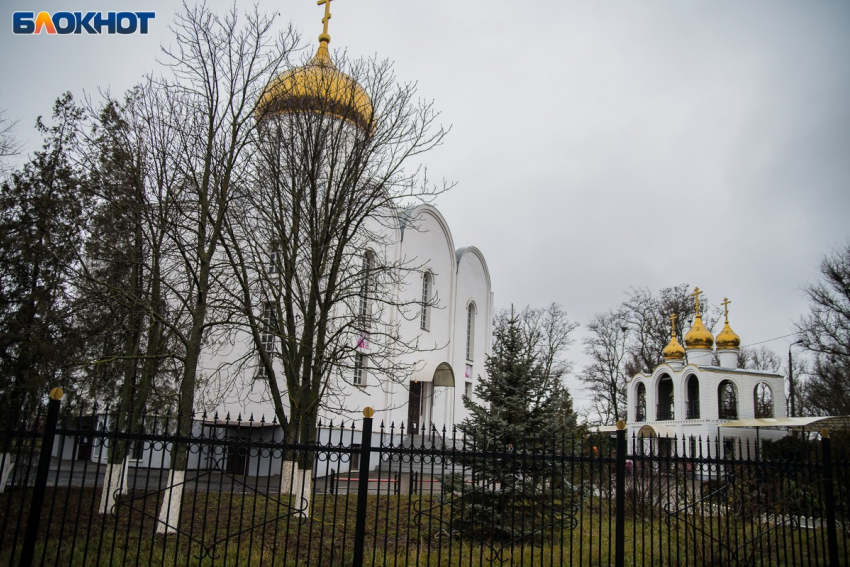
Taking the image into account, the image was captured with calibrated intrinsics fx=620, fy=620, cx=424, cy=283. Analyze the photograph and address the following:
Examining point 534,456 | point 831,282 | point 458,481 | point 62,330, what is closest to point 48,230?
point 62,330

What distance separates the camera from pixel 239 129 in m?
10.6

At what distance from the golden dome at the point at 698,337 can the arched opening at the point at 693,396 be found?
196 centimetres

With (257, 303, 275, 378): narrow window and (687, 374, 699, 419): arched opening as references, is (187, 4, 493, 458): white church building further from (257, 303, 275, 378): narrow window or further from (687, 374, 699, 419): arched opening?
(687, 374, 699, 419): arched opening

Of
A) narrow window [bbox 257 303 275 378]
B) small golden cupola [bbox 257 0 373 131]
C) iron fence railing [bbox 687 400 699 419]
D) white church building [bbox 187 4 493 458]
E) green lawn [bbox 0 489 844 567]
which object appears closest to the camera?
green lawn [bbox 0 489 844 567]

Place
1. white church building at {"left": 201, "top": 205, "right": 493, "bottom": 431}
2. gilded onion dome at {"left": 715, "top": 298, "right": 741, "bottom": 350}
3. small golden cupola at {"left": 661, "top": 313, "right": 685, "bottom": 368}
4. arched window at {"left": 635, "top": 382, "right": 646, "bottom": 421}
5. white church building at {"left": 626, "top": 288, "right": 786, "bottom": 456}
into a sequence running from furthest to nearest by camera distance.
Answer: arched window at {"left": 635, "top": 382, "right": 646, "bottom": 421}, small golden cupola at {"left": 661, "top": 313, "right": 685, "bottom": 368}, gilded onion dome at {"left": 715, "top": 298, "right": 741, "bottom": 350}, white church building at {"left": 626, "top": 288, "right": 786, "bottom": 456}, white church building at {"left": 201, "top": 205, "right": 493, "bottom": 431}

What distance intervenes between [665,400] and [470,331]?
11.9 meters

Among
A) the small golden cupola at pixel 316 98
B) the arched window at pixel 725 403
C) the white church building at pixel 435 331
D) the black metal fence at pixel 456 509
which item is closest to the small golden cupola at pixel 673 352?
the arched window at pixel 725 403

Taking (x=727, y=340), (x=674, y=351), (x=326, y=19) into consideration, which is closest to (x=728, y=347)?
(x=727, y=340)

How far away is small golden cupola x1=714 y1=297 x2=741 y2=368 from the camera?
100 ft

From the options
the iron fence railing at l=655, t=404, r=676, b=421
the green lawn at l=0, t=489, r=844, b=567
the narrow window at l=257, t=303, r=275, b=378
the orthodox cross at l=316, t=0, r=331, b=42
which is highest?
the orthodox cross at l=316, t=0, r=331, b=42

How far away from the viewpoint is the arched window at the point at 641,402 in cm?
3278

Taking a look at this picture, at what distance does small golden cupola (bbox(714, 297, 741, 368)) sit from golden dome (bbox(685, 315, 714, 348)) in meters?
0.38

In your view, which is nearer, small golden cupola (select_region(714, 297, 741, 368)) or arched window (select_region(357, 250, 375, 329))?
arched window (select_region(357, 250, 375, 329))

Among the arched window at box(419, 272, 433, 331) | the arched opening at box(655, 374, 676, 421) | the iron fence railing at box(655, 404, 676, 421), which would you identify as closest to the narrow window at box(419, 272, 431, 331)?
the arched window at box(419, 272, 433, 331)
